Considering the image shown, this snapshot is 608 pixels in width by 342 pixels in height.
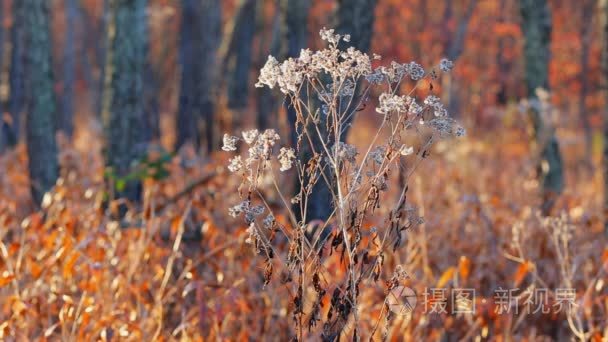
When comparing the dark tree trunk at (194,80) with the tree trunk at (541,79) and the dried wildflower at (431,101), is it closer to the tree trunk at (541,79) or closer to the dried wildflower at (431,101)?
the tree trunk at (541,79)

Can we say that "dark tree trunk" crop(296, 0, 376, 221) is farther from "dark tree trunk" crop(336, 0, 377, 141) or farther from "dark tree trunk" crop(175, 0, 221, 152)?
"dark tree trunk" crop(175, 0, 221, 152)

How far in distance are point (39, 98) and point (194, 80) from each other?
397cm

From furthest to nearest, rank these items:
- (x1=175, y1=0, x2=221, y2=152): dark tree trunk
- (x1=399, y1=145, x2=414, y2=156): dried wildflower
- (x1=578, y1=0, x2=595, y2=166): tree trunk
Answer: (x1=578, y1=0, x2=595, y2=166): tree trunk → (x1=175, y1=0, x2=221, y2=152): dark tree trunk → (x1=399, y1=145, x2=414, y2=156): dried wildflower

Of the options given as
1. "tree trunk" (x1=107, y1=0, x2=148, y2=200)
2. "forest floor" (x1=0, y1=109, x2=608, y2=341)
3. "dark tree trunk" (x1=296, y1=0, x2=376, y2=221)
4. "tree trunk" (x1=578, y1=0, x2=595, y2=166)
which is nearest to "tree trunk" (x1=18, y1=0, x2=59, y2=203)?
"forest floor" (x1=0, y1=109, x2=608, y2=341)

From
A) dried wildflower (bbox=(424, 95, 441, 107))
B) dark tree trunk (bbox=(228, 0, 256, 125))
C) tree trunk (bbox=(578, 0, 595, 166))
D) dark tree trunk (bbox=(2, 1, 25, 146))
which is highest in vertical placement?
tree trunk (bbox=(578, 0, 595, 166))

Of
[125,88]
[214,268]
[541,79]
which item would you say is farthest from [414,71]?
[541,79]

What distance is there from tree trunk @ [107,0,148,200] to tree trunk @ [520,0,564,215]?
381 cm

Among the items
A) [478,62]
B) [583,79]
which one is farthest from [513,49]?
[583,79]

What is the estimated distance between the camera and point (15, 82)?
10992 millimetres

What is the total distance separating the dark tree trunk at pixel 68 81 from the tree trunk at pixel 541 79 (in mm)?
7405

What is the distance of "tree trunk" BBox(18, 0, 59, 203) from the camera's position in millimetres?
7477

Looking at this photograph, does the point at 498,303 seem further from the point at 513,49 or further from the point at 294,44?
the point at 513,49

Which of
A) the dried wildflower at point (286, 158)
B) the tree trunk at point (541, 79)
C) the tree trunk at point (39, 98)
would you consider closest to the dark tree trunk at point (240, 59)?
the tree trunk at point (39, 98)

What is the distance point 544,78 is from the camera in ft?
27.1
